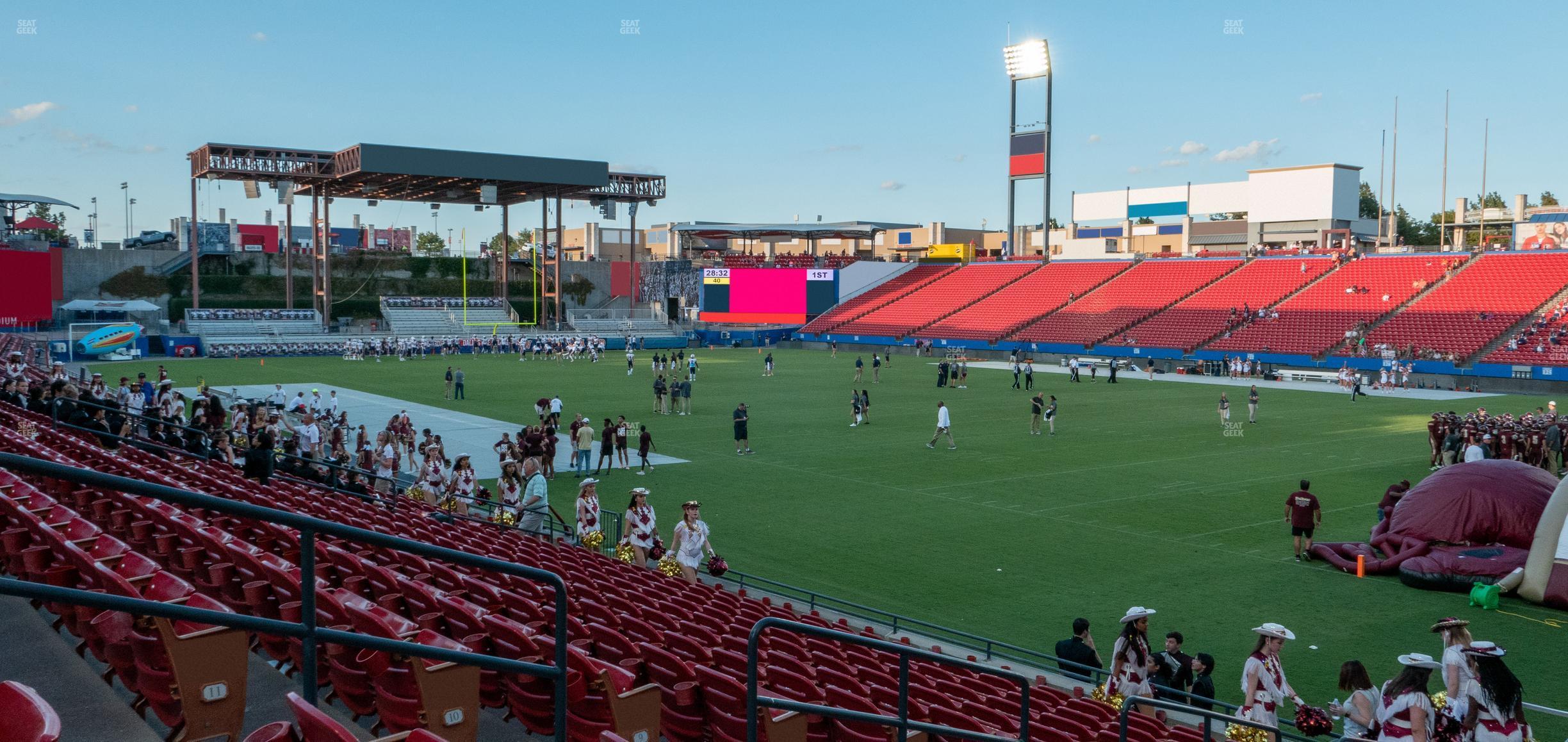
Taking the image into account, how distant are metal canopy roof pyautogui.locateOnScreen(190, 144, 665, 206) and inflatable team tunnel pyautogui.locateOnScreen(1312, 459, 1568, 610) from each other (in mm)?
55848

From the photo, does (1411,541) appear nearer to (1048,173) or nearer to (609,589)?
(609,589)

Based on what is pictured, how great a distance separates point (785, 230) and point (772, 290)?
1350 cm

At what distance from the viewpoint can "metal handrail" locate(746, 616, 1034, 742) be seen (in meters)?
4.56

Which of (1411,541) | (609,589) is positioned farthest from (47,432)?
(1411,541)

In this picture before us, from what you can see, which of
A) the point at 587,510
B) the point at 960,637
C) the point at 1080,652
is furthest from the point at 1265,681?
the point at 587,510

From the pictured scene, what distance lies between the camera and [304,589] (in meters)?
3.67

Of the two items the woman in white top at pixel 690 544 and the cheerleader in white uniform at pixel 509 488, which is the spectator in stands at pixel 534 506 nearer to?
the cheerleader in white uniform at pixel 509 488

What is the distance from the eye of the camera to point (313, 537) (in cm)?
374

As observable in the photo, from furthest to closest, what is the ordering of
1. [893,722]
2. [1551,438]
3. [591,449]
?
[591,449], [1551,438], [893,722]

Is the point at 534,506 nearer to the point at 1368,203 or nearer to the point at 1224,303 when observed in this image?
the point at 1224,303

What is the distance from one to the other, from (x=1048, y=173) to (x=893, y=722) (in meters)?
73.2

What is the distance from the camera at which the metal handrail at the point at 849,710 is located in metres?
4.56

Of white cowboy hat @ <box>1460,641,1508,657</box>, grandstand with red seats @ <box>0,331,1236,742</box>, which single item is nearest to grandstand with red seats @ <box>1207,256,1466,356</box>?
grandstand with red seats @ <box>0,331,1236,742</box>

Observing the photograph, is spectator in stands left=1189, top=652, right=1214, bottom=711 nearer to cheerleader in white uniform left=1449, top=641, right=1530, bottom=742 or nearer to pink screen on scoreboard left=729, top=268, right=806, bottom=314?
cheerleader in white uniform left=1449, top=641, right=1530, bottom=742
